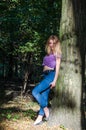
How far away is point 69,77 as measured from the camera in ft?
24.5

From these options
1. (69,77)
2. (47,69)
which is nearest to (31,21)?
(47,69)

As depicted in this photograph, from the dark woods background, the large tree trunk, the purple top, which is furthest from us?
the dark woods background

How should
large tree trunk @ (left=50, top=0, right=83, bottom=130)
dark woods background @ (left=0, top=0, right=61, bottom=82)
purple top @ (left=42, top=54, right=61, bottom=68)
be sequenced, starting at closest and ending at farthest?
large tree trunk @ (left=50, top=0, right=83, bottom=130) → purple top @ (left=42, top=54, right=61, bottom=68) → dark woods background @ (left=0, top=0, right=61, bottom=82)

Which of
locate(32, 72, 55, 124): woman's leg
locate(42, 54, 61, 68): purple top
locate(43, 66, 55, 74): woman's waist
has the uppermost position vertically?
locate(42, 54, 61, 68): purple top

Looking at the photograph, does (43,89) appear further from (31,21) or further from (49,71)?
(31,21)

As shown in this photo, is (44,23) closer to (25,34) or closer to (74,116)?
(25,34)

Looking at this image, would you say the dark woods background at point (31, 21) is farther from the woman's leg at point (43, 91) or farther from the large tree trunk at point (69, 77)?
the woman's leg at point (43, 91)

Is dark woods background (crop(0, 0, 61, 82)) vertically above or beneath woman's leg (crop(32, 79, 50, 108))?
above

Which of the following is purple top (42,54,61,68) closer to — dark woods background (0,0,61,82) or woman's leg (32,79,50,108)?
woman's leg (32,79,50,108)

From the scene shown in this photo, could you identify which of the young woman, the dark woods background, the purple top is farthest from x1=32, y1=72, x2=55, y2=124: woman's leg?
the dark woods background

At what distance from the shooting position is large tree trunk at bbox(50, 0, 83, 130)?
7.41 metres

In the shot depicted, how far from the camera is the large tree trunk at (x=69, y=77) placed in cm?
741

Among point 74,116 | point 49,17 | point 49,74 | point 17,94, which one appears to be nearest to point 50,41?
point 49,74

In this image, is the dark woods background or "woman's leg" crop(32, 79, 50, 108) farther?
the dark woods background
